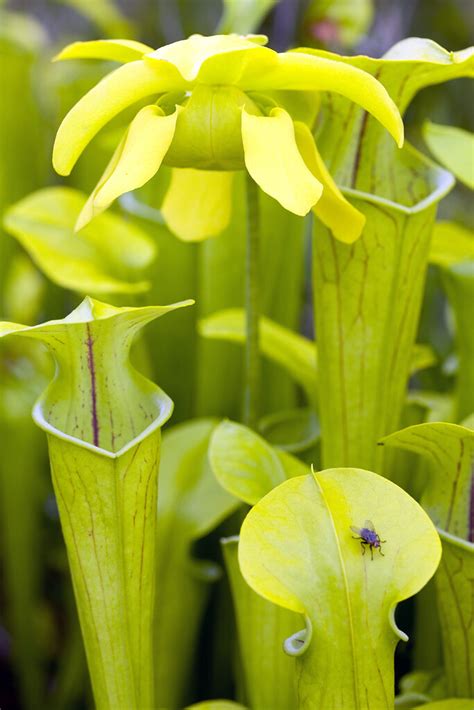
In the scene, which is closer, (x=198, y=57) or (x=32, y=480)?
(x=198, y=57)

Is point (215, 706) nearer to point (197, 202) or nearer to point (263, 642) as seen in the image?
point (263, 642)

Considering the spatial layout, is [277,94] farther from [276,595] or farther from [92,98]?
[276,595]

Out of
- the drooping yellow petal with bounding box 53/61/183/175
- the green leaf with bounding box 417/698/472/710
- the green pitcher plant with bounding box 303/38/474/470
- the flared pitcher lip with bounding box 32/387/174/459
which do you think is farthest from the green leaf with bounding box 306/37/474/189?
the green leaf with bounding box 417/698/472/710

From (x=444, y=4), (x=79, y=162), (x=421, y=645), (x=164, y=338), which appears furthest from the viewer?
(x=444, y=4)

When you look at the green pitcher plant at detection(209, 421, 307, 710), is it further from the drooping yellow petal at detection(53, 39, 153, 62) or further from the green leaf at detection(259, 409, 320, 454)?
the drooping yellow petal at detection(53, 39, 153, 62)

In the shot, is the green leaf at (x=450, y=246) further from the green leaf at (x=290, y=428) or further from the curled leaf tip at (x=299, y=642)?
the curled leaf tip at (x=299, y=642)

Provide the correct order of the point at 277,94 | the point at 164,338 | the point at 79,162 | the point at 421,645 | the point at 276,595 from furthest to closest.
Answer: the point at 79,162 < the point at 164,338 < the point at 421,645 < the point at 277,94 < the point at 276,595

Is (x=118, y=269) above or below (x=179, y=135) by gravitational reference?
below

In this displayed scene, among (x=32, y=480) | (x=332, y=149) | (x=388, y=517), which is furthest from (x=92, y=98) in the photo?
(x=32, y=480)
